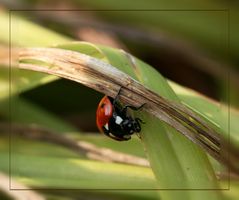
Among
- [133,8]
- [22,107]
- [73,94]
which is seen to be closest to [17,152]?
[22,107]

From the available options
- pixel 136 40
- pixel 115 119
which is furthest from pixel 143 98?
pixel 136 40

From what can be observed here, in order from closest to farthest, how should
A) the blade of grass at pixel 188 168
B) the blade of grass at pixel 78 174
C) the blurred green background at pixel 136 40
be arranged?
the blade of grass at pixel 188 168, the blade of grass at pixel 78 174, the blurred green background at pixel 136 40

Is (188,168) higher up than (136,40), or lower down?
lower down

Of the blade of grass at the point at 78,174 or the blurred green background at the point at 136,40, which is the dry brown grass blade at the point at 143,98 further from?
the blurred green background at the point at 136,40

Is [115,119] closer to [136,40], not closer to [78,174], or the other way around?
[78,174]

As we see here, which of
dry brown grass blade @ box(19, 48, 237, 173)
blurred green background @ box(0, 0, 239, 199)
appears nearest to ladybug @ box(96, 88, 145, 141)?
dry brown grass blade @ box(19, 48, 237, 173)

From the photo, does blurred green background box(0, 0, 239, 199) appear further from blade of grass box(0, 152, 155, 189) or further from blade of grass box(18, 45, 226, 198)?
blade of grass box(18, 45, 226, 198)

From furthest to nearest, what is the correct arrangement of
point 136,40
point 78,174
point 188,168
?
point 136,40 < point 78,174 < point 188,168

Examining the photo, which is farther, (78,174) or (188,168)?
(78,174)

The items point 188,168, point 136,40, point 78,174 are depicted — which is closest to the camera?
point 188,168

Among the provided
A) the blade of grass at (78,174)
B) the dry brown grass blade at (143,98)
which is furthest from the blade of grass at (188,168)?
the blade of grass at (78,174)
